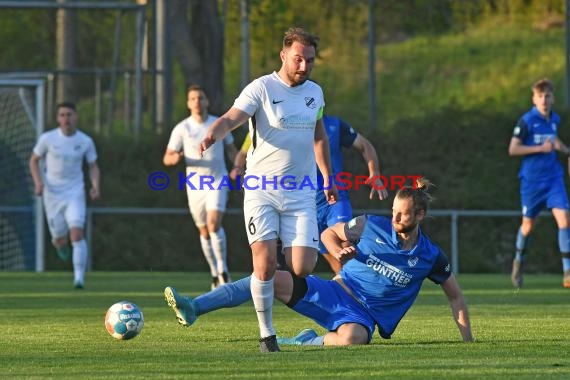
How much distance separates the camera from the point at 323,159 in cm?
1012

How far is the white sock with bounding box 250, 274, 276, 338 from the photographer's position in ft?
29.9

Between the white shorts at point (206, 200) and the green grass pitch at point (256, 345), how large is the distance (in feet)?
4.54

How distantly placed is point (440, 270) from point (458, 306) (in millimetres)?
261

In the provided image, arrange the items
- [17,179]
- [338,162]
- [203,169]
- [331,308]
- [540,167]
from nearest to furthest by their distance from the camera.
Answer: [331,308] < [338,162] < [540,167] < [203,169] < [17,179]

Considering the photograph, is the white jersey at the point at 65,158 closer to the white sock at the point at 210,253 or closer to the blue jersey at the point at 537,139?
the white sock at the point at 210,253

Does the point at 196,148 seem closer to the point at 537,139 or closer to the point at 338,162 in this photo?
the point at 338,162

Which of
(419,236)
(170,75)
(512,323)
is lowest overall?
(512,323)

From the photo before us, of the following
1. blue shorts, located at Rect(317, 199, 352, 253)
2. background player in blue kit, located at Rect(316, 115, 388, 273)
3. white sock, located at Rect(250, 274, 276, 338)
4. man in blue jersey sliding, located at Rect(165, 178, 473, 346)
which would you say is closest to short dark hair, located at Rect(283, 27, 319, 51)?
man in blue jersey sliding, located at Rect(165, 178, 473, 346)

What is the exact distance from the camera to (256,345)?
966 cm

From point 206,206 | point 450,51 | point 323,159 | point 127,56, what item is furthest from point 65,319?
point 127,56

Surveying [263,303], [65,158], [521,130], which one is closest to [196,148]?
[65,158]

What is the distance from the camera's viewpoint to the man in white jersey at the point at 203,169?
16328 mm

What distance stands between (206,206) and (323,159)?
6.58 metres

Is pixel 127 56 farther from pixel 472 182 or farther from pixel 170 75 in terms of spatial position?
pixel 472 182
